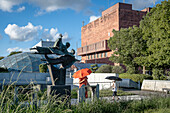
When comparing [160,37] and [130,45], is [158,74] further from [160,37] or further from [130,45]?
[130,45]

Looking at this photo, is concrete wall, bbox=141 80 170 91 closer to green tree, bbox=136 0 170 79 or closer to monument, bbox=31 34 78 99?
green tree, bbox=136 0 170 79

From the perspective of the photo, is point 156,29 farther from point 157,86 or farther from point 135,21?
point 135,21

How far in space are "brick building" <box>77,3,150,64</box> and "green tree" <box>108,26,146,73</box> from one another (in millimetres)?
18519

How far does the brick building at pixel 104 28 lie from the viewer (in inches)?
1772

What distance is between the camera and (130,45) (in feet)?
81.2

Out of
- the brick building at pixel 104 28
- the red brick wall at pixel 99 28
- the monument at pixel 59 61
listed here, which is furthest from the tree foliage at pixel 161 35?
the red brick wall at pixel 99 28

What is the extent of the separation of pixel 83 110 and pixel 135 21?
4256cm

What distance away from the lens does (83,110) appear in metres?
6.34

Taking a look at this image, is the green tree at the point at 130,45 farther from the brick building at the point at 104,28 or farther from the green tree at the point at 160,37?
the brick building at the point at 104,28

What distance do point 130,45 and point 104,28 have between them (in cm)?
2636

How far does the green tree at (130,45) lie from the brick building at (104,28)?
60.8 feet

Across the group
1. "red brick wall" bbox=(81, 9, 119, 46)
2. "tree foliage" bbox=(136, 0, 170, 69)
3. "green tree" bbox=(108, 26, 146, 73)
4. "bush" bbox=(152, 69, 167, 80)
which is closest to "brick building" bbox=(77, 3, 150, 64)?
"red brick wall" bbox=(81, 9, 119, 46)

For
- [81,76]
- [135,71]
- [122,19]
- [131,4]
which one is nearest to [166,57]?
[135,71]

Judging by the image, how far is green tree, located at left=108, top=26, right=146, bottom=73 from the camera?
76.6 ft
